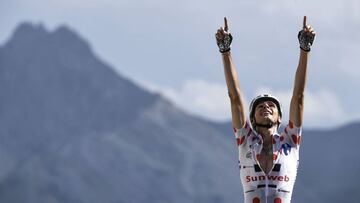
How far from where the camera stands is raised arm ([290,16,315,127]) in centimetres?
1143

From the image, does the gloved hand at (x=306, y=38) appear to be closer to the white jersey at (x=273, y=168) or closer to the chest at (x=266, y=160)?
the white jersey at (x=273, y=168)

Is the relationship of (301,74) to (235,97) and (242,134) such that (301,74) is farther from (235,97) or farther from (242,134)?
(242,134)

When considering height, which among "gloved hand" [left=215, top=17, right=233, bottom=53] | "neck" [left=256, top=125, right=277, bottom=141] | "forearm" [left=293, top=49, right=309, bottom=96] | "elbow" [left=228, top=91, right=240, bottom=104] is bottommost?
"neck" [left=256, top=125, right=277, bottom=141]

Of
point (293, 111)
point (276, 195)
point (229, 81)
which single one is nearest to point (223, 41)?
point (229, 81)

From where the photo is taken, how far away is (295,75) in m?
11.5

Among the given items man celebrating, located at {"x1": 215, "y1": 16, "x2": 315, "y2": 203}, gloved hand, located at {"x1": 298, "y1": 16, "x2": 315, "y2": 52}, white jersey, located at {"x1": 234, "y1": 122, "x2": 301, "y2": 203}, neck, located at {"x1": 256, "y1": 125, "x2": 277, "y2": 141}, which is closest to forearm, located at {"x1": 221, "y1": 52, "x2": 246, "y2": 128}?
man celebrating, located at {"x1": 215, "y1": 16, "x2": 315, "y2": 203}

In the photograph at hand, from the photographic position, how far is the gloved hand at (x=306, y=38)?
451 inches

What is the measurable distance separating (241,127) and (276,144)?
478 mm

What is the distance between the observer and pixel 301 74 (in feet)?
37.6

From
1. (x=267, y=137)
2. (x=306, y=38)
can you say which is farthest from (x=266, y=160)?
(x=306, y=38)

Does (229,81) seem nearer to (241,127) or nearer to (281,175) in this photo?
(241,127)

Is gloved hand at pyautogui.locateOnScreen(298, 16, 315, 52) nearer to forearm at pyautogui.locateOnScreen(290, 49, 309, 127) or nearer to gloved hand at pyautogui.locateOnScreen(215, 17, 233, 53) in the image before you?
forearm at pyautogui.locateOnScreen(290, 49, 309, 127)

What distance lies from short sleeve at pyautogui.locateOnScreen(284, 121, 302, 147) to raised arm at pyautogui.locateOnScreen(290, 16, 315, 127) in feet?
0.29

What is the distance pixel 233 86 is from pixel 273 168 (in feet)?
3.62
